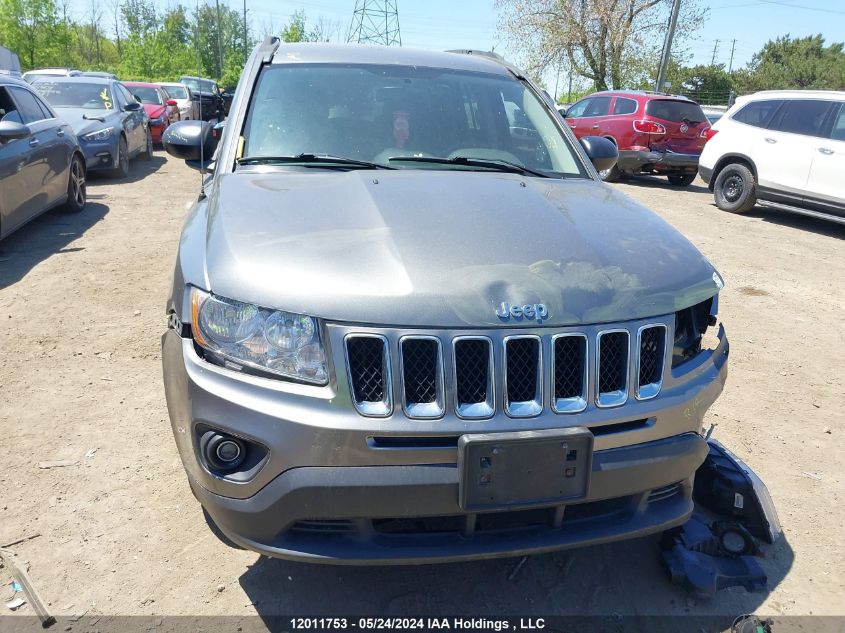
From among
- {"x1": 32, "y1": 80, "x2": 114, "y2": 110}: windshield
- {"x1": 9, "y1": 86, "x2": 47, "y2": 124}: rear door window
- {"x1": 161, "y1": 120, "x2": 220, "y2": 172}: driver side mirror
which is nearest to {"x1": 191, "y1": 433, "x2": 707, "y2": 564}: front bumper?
{"x1": 161, "y1": 120, "x2": 220, "y2": 172}: driver side mirror

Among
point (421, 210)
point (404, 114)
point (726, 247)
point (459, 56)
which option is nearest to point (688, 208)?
point (726, 247)

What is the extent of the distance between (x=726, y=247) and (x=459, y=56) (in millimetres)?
5718

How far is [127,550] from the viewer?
8.52 ft

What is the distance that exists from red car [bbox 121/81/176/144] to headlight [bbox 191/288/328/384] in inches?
570

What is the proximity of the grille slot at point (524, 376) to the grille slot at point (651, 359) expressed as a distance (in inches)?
15.1

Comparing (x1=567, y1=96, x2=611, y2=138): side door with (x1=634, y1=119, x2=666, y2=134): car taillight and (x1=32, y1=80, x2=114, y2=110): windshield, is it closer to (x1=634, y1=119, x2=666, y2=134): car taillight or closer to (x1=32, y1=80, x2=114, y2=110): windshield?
(x1=634, y1=119, x2=666, y2=134): car taillight

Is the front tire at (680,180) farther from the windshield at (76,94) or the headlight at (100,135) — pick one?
the windshield at (76,94)

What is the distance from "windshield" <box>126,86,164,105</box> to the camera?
16.5 m

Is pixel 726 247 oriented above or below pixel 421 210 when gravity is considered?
below

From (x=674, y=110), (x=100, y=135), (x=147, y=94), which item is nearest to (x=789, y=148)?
(x=674, y=110)

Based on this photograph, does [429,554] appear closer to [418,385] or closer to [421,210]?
[418,385]

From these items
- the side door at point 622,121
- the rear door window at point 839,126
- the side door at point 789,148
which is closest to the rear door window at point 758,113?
the side door at point 789,148

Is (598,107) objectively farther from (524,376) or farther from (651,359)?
(524,376)

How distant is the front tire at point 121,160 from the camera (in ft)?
35.7
